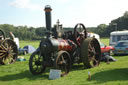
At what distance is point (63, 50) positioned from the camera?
8.98 meters

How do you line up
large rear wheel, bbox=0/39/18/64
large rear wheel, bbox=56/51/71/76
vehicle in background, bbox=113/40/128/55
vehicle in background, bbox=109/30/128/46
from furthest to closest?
vehicle in background, bbox=109/30/128/46
vehicle in background, bbox=113/40/128/55
large rear wheel, bbox=0/39/18/64
large rear wheel, bbox=56/51/71/76

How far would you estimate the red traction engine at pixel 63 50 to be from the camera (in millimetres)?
8281

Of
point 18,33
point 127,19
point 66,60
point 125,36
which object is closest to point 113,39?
point 125,36

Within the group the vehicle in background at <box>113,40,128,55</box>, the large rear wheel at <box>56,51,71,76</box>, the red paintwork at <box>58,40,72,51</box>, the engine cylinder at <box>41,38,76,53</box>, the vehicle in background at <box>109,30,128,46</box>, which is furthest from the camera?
the vehicle in background at <box>109,30,128,46</box>

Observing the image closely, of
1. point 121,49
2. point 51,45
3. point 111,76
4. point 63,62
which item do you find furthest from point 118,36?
point 51,45

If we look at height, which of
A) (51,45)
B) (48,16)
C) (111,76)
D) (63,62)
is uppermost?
(48,16)

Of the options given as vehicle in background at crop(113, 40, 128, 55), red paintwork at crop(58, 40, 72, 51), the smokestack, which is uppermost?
the smokestack

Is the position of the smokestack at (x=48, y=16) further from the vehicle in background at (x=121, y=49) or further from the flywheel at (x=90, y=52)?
the vehicle in background at (x=121, y=49)

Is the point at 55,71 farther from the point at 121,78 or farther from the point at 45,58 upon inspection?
the point at 121,78

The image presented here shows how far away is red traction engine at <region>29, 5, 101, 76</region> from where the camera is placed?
27.2ft

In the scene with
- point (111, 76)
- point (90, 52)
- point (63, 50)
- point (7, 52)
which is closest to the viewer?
point (111, 76)

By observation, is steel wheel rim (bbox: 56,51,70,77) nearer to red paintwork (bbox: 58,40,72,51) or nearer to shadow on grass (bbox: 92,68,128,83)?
red paintwork (bbox: 58,40,72,51)

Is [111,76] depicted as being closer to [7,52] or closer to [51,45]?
[51,45]

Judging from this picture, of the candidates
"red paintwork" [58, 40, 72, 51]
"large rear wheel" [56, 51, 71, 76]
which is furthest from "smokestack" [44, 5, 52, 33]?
"large rear wheel" [56, 51, 71, 76]
